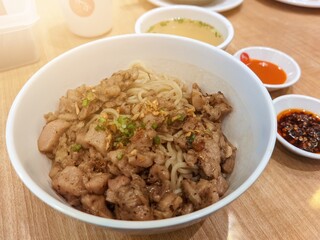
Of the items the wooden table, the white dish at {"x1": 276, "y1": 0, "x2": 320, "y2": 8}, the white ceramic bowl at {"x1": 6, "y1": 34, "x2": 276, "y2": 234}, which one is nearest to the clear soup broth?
the wooden table

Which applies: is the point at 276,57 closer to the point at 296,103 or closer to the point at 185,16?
the point at 296,103

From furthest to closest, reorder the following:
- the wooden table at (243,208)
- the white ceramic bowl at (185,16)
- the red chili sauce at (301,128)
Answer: the white ceramic bowl at (185,16)
the red chili sauce at (301,128)
the wooden table at (243,208)

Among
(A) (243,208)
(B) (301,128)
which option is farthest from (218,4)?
(A) (243,208)

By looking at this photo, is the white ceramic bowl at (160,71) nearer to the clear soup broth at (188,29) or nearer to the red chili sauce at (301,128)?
the red chili sauce at (301,128)

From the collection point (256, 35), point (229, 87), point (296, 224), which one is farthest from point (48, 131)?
point (256, 35)

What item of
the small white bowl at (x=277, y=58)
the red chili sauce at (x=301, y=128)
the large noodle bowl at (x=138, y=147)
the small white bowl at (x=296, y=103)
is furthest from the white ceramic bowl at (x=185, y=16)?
the large noodle bowl at (x=138, y=147)
